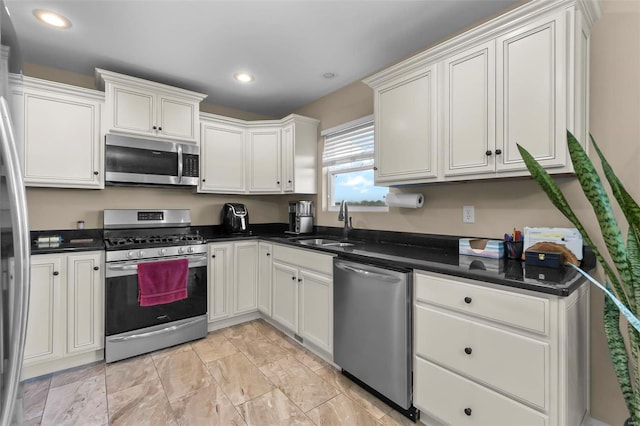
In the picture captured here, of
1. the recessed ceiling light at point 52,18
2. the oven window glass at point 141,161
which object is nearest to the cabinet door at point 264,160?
the oven window glass at point 141,161

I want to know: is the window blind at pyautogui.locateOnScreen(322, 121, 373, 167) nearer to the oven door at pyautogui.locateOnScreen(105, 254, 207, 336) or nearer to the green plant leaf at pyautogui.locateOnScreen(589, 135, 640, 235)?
the oven door at pyautogui.locateOnScreen(105, 254, 207, 336)

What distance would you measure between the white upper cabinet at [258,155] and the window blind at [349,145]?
0.20m

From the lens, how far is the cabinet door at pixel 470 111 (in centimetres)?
172

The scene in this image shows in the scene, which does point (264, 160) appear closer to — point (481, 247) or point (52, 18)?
point (52, 18)

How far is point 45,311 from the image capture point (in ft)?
7.09

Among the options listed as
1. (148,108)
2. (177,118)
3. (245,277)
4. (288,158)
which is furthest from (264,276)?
(148,108)

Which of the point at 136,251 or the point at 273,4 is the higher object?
the point at 273,4

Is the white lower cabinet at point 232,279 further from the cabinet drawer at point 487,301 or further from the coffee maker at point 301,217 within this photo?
the cabinet drawer at point 487,301

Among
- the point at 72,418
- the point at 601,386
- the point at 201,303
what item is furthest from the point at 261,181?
the point at 601,386

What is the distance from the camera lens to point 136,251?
8.06 feet

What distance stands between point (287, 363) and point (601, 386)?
1914 mm

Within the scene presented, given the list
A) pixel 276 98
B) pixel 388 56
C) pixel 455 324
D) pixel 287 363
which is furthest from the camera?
pixel 276 98

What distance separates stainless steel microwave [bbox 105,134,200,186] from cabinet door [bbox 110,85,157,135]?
0.32 ft

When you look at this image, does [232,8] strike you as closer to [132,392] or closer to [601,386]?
[132,392]
